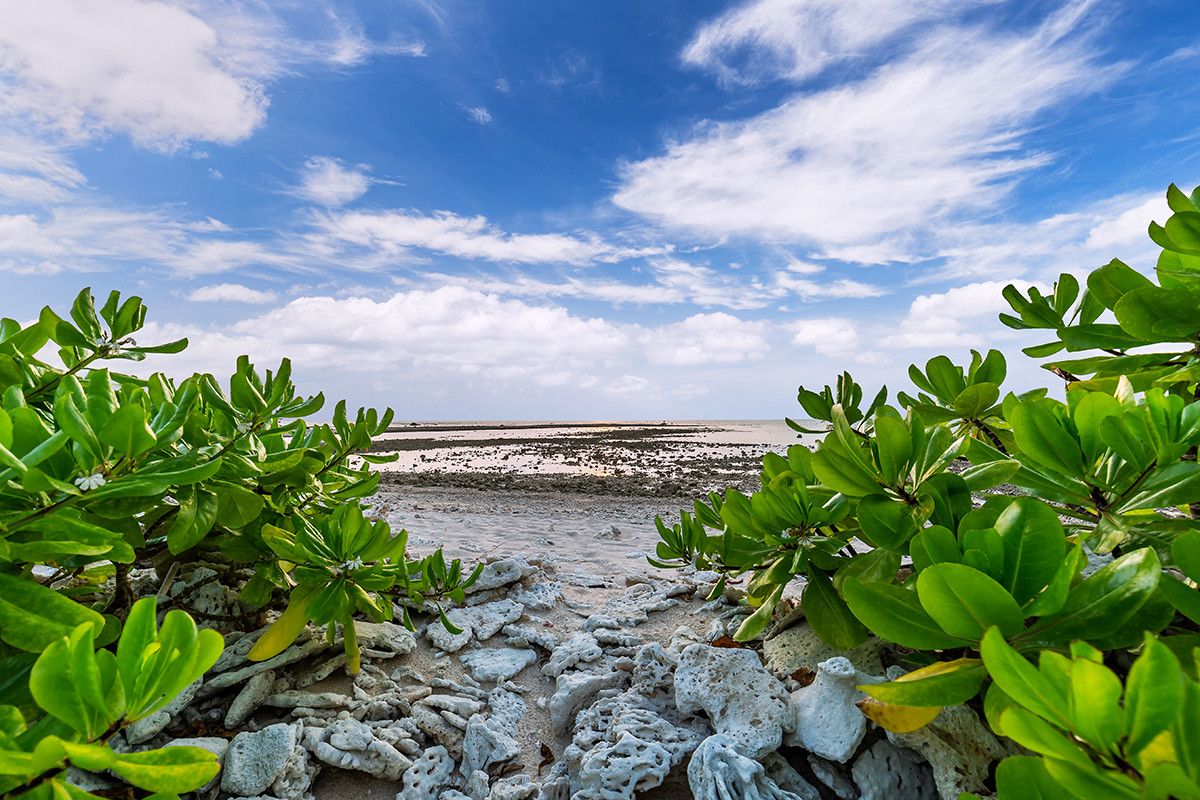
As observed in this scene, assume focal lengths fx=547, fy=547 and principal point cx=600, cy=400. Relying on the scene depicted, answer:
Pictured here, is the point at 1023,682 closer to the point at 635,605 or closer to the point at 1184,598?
the point at 1184,598

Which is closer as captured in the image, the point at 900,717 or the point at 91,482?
the point at 91,482

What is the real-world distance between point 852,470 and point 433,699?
4.97 feet

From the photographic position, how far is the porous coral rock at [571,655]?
→ 6.54ft

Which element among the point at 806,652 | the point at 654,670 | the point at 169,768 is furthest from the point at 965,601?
the point at 654,670

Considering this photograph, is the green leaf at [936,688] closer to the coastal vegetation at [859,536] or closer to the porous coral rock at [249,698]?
the coastal vegetation at [859,536]

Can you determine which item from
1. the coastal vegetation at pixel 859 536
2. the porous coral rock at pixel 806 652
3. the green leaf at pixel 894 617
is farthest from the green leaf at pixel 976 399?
the green leaf at pixel 894 617

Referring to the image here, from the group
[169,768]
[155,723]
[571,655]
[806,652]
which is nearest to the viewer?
[169,768]

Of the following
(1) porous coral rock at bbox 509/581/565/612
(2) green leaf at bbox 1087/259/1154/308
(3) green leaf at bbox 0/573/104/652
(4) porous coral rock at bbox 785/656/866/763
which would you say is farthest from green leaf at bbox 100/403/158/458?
(2) green leaf at bbox 1087/259/1154/308

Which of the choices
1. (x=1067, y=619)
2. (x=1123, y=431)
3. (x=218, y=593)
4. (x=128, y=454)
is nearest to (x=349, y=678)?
(x=218, y=593)

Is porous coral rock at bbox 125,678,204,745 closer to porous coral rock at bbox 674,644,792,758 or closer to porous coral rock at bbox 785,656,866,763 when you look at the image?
porous coral rock at bbox 674,644,792,758

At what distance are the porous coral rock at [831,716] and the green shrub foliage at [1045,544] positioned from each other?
0.09 metres

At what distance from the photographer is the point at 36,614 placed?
2.76ft

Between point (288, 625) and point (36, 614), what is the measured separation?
2.74 feet

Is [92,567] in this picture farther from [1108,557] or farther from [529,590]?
[1108,557]
